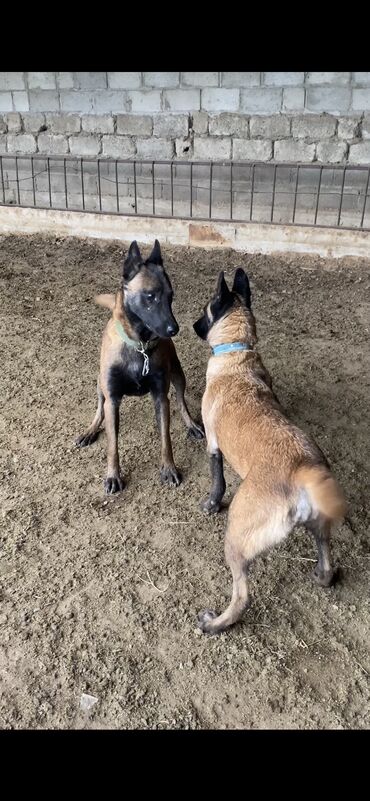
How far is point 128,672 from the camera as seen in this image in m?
2.26

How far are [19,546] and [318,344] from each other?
119 inches

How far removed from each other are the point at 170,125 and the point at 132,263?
18.5ft

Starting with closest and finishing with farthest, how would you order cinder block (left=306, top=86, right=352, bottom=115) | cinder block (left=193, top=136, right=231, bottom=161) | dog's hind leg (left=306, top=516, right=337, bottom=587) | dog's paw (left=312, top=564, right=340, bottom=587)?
dog's hind leg (left=306, top=516, right=337, bottom=587), dog's paw (left=312, top=564, right=340, bottom=587), cinder block (left=306, top=86, right=352, bottom=115), cinder block (left=193, top=136, right=231, bottom=161)

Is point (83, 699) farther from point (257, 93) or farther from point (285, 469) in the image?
point (257, 93)

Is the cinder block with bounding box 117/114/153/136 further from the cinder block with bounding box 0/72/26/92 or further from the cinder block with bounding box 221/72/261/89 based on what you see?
the cinder block with bounding box 0/72/26/92

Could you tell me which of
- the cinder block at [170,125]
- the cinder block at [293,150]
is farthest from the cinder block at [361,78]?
the cinder block at [170,125]

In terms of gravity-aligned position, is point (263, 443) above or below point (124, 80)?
below

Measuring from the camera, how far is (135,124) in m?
8.00

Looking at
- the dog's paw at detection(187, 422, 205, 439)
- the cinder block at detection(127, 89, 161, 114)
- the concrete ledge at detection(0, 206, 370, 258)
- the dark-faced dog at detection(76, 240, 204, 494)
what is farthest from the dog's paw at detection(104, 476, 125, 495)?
the cinder block at detection(127, 89, 161, 114)

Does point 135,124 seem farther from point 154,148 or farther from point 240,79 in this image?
point 240,79

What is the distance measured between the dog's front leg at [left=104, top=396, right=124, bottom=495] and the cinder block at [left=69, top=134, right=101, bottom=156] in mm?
6334

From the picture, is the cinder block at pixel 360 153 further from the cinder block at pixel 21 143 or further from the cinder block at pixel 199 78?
the cinder block at pixel 21 143

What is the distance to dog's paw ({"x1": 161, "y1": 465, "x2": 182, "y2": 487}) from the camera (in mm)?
3336

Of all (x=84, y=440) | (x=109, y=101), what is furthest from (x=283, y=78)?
(x=84, y=440)
